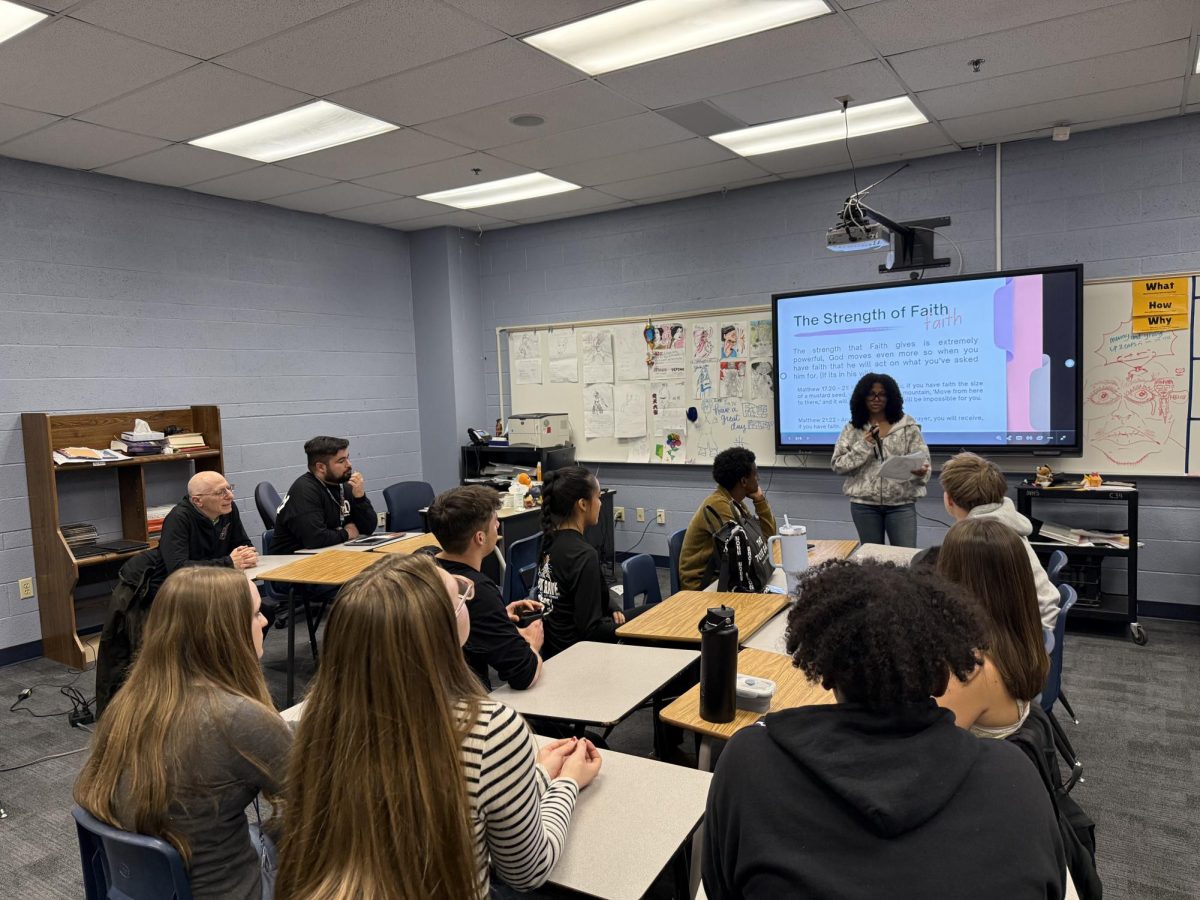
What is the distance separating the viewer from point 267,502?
16.3 ft

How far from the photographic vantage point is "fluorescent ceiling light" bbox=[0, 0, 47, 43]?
2707mm

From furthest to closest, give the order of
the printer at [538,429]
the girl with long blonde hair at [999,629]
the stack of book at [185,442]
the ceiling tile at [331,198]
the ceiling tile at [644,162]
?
the printer at [538,429], the ceiling tile at [331,198], the stack of book at [185,442], the ceiling tile at [644,162], the girl with long blonde hair at [999,629]

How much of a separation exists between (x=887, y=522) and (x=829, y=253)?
199 cm

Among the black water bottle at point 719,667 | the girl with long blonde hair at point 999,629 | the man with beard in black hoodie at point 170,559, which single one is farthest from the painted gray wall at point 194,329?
the girl with long blonde hair at point 999,629

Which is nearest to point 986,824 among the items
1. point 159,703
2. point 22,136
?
point 159,703

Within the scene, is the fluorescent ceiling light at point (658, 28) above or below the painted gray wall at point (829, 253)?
above

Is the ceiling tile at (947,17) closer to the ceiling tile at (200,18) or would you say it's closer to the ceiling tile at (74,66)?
the ceiling tile at (200,18)

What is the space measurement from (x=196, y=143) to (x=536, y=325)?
118 inches

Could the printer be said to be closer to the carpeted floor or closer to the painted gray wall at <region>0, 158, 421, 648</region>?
the painted gray wall at <region>0, 158, 421, 648</region>

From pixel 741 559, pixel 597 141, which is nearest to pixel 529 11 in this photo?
pixel 597 141

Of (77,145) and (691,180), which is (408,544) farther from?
(691,180)

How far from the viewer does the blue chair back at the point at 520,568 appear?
3.56 metres

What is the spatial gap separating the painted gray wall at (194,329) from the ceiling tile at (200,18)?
214 cm

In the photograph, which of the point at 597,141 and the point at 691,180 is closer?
the point at 597,141
